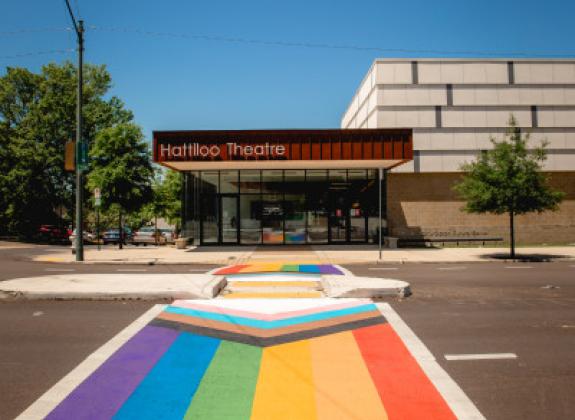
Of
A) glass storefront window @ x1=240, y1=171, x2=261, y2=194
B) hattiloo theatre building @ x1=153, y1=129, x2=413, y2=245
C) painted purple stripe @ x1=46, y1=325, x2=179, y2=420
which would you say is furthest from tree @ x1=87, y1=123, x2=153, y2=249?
painted purple stripe @ x1=46, y1=325, x2=179, y2=420

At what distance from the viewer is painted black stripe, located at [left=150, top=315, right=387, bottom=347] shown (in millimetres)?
6664

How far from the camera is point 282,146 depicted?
22250mm

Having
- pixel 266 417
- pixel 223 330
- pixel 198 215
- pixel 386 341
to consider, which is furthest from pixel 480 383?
pixel 198 215

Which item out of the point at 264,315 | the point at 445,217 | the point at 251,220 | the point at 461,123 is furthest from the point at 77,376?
the point at 461,123

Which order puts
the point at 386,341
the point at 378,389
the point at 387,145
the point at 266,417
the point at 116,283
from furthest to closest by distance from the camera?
1. the point at 387,145
2. the point at 116,283
3. the point at 386,341
4. the point at 378,389
5. the point at 266,417

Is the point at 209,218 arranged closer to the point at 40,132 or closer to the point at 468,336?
the point at 468,336

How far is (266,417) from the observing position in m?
4.20

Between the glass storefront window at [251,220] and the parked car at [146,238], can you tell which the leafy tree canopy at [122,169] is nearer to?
the glass storefront window at [251,220]

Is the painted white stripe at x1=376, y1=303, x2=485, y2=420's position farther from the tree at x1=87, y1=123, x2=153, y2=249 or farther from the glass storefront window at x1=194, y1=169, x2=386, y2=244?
the tree at x1=87, y1=123, x2=153, y2=249

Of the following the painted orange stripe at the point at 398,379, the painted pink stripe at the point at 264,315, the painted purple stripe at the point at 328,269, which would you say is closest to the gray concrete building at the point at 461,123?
the painted purple stripe at the point at 328,269

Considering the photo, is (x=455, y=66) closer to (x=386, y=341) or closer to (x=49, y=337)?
(x=386, y=341)

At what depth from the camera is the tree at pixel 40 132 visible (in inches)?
1556

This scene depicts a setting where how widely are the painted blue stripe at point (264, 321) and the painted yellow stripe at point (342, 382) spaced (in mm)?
1025

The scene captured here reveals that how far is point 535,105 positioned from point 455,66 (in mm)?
5832
